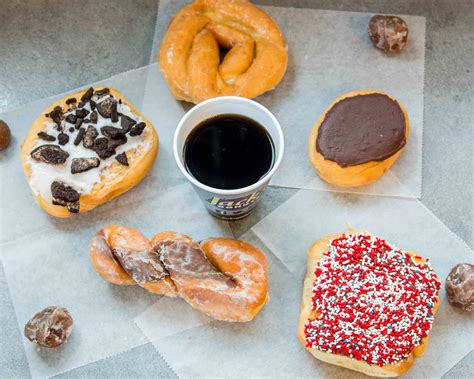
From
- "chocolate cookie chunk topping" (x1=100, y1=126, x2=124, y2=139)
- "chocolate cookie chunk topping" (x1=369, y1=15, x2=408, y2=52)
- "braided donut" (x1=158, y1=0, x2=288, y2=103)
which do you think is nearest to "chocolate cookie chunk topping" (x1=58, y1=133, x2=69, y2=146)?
"chocolate cookie chunk topping" (x1=100, y1=126, x2=124, y2=139)

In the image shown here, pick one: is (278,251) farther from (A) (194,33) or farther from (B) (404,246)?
(A) (194,33)

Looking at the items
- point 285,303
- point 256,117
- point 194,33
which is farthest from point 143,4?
point 285,303

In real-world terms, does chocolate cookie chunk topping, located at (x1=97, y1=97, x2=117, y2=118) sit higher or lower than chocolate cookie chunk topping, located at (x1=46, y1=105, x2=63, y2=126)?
higher

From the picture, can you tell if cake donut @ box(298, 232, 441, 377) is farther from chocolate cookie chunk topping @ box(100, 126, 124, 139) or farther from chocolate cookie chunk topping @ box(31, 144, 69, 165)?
chocolate cookie chunk topping @ box(31, 144, 69, 165)

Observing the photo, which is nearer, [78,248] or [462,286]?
[462,286]

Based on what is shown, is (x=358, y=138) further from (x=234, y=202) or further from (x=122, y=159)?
(x=122, y=159)

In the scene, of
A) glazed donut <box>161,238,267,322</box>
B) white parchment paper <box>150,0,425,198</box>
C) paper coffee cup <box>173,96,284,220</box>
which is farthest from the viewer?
white parchment paper <box>150,0,425,198</box>

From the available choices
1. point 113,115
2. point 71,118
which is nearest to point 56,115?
point 71,118
